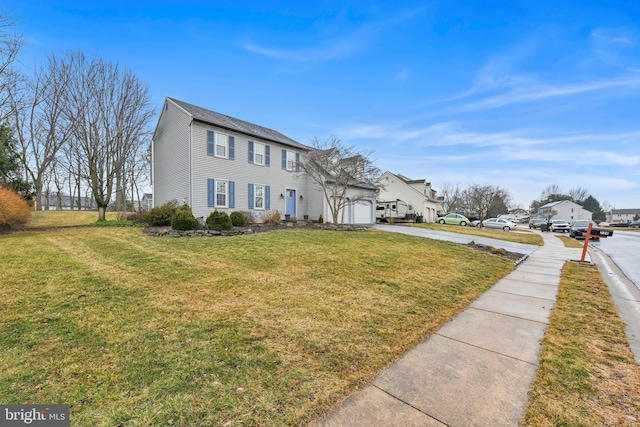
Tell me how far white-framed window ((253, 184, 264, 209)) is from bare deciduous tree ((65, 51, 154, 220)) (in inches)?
326

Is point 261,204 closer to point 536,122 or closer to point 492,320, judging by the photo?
point 492,320

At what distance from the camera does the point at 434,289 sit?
5.12 metres

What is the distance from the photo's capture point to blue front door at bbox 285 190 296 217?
60.7 feet

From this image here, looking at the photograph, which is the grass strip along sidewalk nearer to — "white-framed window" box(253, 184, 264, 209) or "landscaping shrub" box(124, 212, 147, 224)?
"white-framed window" box(253, 184, 264, 209)

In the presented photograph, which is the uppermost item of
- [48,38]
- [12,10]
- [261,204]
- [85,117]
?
[48,38]

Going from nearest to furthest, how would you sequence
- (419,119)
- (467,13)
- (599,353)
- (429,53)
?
(599,353) → (467,13) → (429,53) → (419,119)

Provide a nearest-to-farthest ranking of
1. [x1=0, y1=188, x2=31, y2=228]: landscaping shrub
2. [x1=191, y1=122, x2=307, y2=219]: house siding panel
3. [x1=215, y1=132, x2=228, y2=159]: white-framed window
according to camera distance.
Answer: [x1=0, y1=188, x2=31, y2=228]: landscaping shrub
[x1=191, y1=122, x2=307, y2=219]: house siding panel
[x1=215, y1=132, x2=228, y2=159]: white-framed window

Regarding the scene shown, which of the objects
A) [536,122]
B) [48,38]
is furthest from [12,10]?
[536,122]

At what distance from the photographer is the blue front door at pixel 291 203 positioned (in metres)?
18.5

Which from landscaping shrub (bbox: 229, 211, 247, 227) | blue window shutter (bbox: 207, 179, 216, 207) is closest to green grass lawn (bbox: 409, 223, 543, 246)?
landscaping shrub (bbox: 229, 211, 247, 227)

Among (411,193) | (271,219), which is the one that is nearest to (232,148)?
(271,219)

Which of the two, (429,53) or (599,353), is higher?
(429,53)

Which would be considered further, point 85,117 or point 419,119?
point 419,119

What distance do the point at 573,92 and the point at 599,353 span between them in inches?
633
